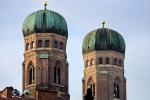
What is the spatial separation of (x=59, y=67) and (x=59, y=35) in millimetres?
4441

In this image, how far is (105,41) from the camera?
→ 123 metres

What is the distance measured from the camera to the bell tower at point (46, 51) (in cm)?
11538

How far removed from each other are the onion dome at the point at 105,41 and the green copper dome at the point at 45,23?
21.7ft

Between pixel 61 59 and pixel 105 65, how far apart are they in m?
8.84

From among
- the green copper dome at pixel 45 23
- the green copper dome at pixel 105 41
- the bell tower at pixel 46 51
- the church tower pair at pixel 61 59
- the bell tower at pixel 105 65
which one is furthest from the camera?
the green copper dome at pixel 105 41

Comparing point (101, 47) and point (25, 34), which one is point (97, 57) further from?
point (25, 34)

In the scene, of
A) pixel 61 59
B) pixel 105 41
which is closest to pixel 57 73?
pixel 61 59

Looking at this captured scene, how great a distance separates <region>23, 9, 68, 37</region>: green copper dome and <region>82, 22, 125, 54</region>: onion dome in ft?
21.7

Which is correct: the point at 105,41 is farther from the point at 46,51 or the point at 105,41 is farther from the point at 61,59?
the point at 46,51

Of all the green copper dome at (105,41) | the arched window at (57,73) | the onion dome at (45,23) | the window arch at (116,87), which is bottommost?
the window arch at (116,87)

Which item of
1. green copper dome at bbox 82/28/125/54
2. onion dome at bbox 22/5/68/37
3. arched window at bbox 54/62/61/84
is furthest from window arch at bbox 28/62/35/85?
green copper dome at bbox 82/28/125/54

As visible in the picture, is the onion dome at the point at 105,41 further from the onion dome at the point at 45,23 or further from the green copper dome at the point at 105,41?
the onion dome at the point at 45,23

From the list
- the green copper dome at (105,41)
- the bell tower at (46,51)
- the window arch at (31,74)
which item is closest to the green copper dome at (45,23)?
the bell tower at (46,51)

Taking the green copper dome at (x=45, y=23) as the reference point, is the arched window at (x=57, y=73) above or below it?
below
